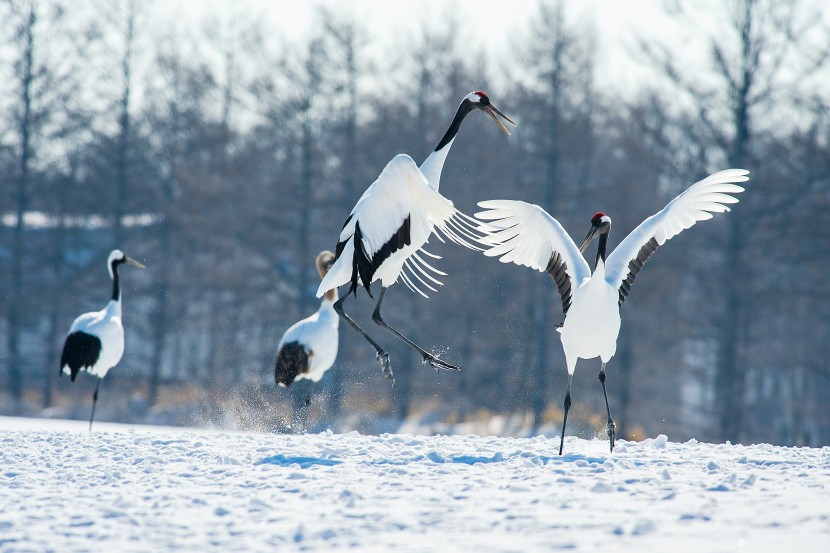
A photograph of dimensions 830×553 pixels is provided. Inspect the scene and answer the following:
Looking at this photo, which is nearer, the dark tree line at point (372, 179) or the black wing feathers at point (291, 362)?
the black wing feathers at point (291, 362)

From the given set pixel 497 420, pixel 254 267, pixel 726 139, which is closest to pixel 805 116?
pixel 726 139

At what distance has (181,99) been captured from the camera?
1044 inches

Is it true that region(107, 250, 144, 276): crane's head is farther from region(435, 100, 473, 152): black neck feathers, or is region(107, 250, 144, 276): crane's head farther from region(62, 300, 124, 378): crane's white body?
region(435, 100, 473, 152): black neck feathers

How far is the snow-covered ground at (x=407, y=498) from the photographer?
16.0 ft

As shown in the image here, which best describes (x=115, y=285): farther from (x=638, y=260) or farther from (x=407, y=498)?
(x=407, y=498)

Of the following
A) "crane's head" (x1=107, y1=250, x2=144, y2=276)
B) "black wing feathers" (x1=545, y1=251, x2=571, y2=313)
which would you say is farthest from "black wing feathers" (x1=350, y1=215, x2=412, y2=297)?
"crane's head" (x1=107, y1=250, x2=144, y2=276)

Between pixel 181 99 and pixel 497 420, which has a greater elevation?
pixel 181 99

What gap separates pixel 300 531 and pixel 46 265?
869 inches

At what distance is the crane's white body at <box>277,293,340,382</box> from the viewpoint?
500 inches

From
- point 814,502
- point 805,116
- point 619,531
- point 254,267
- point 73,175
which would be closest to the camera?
point 619,531

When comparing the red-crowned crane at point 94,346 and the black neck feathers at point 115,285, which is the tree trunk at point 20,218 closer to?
the black neck feathers at point 115,285

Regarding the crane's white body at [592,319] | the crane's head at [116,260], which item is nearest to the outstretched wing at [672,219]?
the crane's white body at [592,319]

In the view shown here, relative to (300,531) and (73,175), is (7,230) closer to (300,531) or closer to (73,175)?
(73,175)

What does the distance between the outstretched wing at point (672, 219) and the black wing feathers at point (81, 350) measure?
6.62 meters
